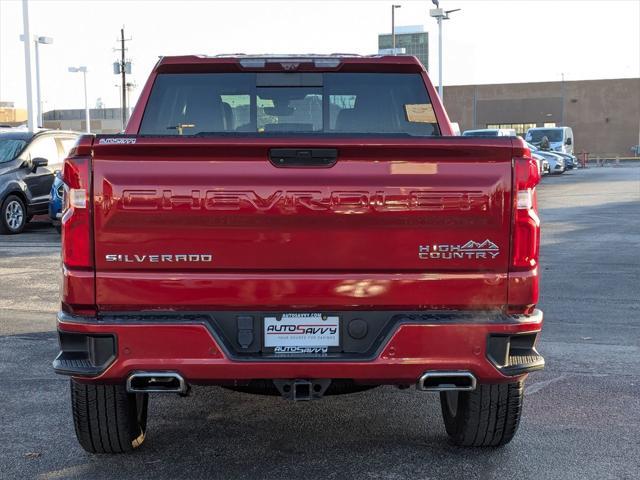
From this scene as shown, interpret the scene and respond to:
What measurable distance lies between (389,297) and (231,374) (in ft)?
2.58

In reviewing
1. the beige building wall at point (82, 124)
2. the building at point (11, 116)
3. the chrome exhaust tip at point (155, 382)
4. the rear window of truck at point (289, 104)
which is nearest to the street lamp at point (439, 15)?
the rear window of truck at point (289, 104)

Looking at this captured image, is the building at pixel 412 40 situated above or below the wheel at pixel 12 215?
above

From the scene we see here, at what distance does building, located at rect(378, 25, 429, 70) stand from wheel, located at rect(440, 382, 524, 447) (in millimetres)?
99013

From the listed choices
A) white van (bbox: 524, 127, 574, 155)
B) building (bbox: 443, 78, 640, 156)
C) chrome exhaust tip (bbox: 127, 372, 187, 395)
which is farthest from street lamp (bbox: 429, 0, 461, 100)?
chrome exhaust tip (bbox: 127, 372, 187, 395)

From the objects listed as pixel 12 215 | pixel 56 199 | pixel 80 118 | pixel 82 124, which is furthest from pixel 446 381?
pixel 80 118

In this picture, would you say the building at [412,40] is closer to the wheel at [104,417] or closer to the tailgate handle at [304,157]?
the wheel at [104,417]

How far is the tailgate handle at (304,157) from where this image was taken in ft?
12.1

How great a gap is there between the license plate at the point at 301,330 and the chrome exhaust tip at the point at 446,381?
1.40ft

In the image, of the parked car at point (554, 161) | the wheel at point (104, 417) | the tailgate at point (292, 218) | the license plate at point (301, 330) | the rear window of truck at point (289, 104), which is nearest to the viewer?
the tailgate at point (292, 218)

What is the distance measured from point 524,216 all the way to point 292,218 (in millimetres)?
1037

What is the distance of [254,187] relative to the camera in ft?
12.0

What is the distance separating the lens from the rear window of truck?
5215mm

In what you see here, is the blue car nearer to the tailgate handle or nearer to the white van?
the tailgate handle

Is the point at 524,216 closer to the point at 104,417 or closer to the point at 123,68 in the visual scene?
the point at 104,417
